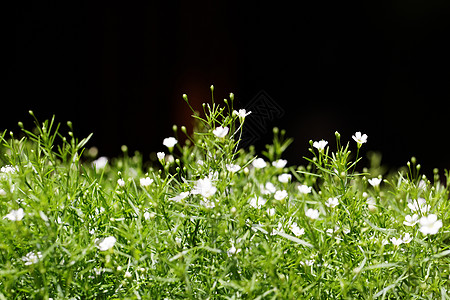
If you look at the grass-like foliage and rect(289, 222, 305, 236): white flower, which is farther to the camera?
rect(289, 222, 305, 236): white flower

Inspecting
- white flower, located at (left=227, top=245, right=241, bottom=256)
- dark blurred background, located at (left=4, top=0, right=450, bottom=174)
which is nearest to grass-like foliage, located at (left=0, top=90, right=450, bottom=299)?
white flower, located at (left=227, top=245, right=241, bottom=256)

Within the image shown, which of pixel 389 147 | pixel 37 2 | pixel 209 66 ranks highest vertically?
pixel 37 2

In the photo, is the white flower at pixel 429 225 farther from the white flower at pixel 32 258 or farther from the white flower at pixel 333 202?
the white flower at pixel 32 258

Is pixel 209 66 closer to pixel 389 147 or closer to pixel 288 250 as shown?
pixel 389 147

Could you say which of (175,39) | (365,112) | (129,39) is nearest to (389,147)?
(365,112)

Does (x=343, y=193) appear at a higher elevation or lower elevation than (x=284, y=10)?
lower

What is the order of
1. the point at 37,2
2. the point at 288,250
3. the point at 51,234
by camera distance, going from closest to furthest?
the point at 51,234, the point at 288,250, the point at 37,2

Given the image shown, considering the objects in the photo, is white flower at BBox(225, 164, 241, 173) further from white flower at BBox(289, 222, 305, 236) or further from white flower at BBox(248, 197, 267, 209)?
white flower at BBox(289, 222, 305, 236)

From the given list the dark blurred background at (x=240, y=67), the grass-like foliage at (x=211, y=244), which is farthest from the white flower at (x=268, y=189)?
the dark blurred background at (x=240, y=67)
